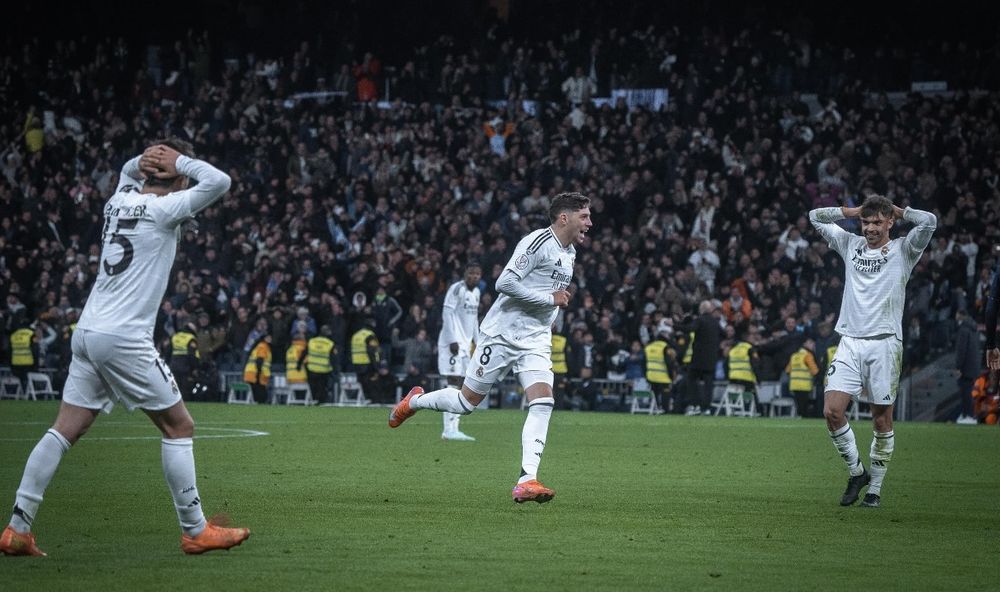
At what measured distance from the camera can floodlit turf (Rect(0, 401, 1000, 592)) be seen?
740 centimetres

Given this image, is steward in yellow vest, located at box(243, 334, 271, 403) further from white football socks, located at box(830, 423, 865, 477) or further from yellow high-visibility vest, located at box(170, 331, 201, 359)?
white football socks, located at box(830, 423, 865, 477)

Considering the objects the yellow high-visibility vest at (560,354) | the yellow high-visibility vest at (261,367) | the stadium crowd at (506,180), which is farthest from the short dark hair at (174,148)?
the yellow high-visibility vest at (261,367)

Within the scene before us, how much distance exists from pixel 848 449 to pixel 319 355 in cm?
2048

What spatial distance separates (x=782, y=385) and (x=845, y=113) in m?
7.73

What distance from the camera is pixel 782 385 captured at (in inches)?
1164

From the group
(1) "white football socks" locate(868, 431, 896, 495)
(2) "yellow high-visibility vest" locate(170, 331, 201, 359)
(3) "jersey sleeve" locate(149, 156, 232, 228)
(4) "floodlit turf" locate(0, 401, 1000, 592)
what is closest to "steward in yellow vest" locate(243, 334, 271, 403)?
(2) "yellow high-visibility vest" locate(170, 331, 201, 359)

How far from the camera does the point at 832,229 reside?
11.9m

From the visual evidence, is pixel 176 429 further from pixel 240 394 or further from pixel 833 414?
pixel 240 394

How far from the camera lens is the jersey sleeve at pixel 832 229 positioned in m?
11.8

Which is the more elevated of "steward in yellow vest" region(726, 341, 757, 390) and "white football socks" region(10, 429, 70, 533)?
"white football socks" region(10, 429, 70, 533)

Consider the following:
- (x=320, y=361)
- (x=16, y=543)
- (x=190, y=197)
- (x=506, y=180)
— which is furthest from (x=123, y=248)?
(x=506, y=180)

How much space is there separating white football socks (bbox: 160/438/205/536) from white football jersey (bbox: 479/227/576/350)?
3.95 metres

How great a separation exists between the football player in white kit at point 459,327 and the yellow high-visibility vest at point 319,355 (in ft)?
32.9

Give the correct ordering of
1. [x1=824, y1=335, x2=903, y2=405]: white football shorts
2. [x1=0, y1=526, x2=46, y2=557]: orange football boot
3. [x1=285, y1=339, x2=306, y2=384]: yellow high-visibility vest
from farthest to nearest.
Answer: [x1=285, y1=339, x2=306, y2=384]: yellow high-visibility vest, [x1=824, y1=335, x2=903, y2=405]: white football shorts, [x1=0, y1=526, x2=46, y2=557]: orange football boot
